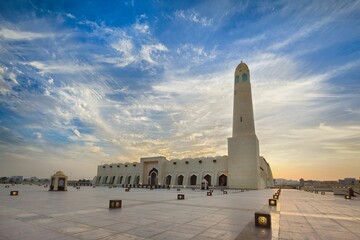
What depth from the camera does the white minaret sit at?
138 ft

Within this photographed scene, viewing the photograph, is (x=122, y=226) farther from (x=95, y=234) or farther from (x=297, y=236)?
(x=297, y=236)

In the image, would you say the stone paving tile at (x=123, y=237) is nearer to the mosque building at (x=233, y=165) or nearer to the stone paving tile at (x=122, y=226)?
the stone paving tile at (x=122, y=226)

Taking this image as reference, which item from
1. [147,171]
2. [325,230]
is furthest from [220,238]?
[147,171]

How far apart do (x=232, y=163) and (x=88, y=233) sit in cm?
4211

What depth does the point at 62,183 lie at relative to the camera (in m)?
23.0

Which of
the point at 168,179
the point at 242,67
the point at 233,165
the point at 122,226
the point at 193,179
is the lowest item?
the point at 168,179

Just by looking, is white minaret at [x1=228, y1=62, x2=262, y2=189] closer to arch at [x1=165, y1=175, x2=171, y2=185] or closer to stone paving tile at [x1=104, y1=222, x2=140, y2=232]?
arch at [x1=165, y1=175, x2=171, y2=185]

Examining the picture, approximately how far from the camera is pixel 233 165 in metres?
44.4

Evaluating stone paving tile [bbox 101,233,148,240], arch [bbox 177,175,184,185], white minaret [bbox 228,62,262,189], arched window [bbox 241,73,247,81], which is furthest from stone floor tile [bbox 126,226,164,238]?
arch [bbox 177,175,184,185]

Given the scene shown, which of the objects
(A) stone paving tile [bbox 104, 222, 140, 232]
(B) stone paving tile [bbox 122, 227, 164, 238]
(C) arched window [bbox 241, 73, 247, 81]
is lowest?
(A) stone paving tile [bbox 104, 222, 140, 232]

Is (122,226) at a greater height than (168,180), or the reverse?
(122,226)

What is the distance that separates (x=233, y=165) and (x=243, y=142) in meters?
5.15

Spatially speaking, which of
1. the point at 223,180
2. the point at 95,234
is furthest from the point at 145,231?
the point at 223,180

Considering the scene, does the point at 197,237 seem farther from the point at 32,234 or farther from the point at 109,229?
the point at 32,234
